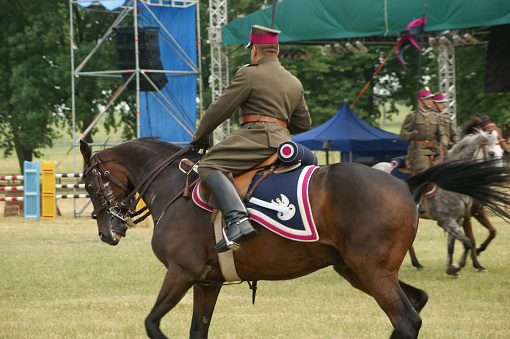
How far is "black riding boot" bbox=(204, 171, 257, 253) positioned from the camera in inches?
188

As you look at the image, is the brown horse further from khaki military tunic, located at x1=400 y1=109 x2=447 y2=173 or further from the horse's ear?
khaki military tunic, located at x1=400 y1=109 x2=447 y2=173

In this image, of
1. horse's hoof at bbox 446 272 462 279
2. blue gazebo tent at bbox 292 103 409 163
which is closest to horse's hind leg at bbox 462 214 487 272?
horse's hoof at bbox 446 272 462 279

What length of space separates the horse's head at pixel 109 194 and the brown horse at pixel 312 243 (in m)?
0.01

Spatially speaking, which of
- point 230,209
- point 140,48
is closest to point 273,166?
point 230,209

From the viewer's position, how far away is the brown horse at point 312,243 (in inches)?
185

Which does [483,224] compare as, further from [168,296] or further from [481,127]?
[168,296]

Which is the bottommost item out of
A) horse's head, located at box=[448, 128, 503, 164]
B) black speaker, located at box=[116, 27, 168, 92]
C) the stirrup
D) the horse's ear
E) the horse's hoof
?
the horse's hoof

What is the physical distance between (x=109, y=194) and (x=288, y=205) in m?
Result: 1.79

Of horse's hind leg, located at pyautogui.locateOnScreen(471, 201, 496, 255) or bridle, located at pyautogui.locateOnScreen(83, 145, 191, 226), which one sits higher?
bridle, located at pyautogui.locateOnScreen(83, 145, 191, 226)

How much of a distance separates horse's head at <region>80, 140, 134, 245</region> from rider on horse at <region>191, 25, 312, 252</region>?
97 centimetres

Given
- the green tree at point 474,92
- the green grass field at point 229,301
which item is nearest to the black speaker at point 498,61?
the green tree at point 474,92

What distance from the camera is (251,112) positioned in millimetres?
5238

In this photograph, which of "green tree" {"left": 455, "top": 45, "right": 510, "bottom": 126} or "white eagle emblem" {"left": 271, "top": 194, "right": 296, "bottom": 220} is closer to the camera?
"white eagle emblem" {"left": 271, "top": 194, "right": 296, "bottom": 220}

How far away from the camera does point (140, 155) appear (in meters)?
5.85
